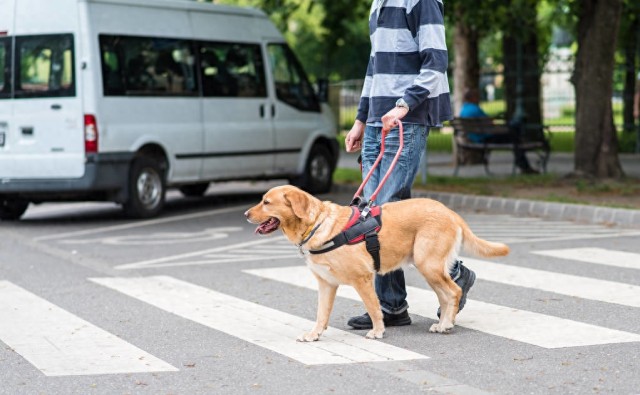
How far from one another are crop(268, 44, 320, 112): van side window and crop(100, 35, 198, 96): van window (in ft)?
5.52

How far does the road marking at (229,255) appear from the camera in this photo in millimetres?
10398

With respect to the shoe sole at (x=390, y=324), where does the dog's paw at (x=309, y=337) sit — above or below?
above

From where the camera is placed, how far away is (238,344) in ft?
21.9

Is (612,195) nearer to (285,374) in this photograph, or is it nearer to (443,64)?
(443,64)

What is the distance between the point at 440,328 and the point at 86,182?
7562mm

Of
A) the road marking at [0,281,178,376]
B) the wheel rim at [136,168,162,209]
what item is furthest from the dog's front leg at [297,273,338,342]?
the wheel rim at [136,168,162,209]

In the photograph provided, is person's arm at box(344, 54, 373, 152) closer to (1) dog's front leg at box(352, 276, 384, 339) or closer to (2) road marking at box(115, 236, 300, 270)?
(1) dog's front leg at box(352, 276, 384, 339)

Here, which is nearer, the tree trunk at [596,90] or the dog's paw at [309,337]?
the dog's paw at [309,337]

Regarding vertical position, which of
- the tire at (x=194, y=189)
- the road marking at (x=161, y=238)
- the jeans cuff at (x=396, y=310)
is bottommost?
the tire at (x=194, y=189)

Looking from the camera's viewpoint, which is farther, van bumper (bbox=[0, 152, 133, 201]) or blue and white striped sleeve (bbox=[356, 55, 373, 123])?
van bumper (bbox=[0, 152, 133, 201])

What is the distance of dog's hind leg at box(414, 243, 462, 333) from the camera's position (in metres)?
6.68

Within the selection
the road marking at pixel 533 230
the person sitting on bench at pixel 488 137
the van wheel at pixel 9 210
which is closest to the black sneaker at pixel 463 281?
the road marking at pixel 533 230

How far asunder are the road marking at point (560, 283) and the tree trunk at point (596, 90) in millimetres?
6857

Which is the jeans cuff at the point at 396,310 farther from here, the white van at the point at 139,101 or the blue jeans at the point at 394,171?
the white van at the point at 139,101
